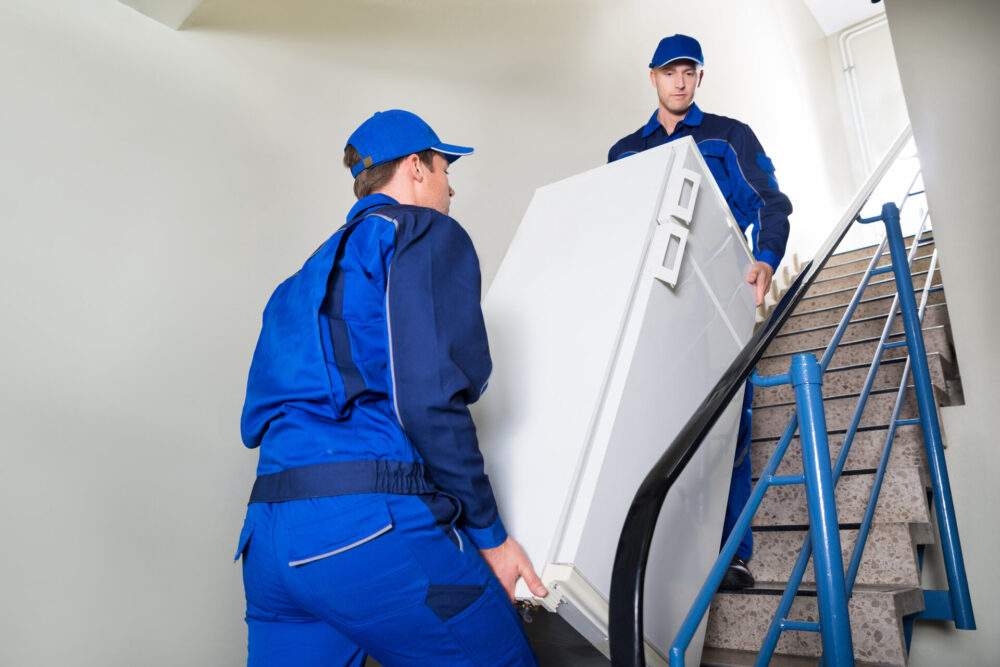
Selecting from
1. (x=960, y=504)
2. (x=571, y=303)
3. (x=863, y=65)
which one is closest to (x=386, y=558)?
(x=571, y=303)

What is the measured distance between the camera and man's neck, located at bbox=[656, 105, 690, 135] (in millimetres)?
2666

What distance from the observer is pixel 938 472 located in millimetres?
2104

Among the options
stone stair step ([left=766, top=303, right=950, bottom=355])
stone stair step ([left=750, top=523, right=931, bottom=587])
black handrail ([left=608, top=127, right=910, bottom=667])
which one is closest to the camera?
black handrail ([left=608, top=127, right=910, bottom=667])

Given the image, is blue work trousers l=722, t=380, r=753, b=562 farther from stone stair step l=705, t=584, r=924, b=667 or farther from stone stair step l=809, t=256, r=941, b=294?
stone stair step l=809, t=256, r=941, b=294

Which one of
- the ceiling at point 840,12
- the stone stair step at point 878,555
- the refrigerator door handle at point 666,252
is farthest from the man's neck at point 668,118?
the ceiling at point 840,12

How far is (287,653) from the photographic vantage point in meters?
1.16

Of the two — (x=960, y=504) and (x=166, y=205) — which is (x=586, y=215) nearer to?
(x=166, y=205)

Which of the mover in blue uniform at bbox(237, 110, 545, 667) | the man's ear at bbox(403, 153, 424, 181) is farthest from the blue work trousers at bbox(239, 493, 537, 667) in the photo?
the man's ear at bbox(403, 153, 424, 181)

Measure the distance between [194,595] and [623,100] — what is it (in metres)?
3.42

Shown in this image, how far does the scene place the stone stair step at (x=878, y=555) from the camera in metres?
1.95

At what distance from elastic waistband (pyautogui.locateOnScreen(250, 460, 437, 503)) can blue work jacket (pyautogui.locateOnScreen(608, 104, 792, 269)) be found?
156cm

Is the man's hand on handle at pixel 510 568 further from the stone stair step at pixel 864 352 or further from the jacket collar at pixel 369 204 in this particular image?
the stone stair step at pixel 864 352

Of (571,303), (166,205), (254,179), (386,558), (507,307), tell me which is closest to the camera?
(386,558)

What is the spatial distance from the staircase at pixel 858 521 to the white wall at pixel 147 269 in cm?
136
